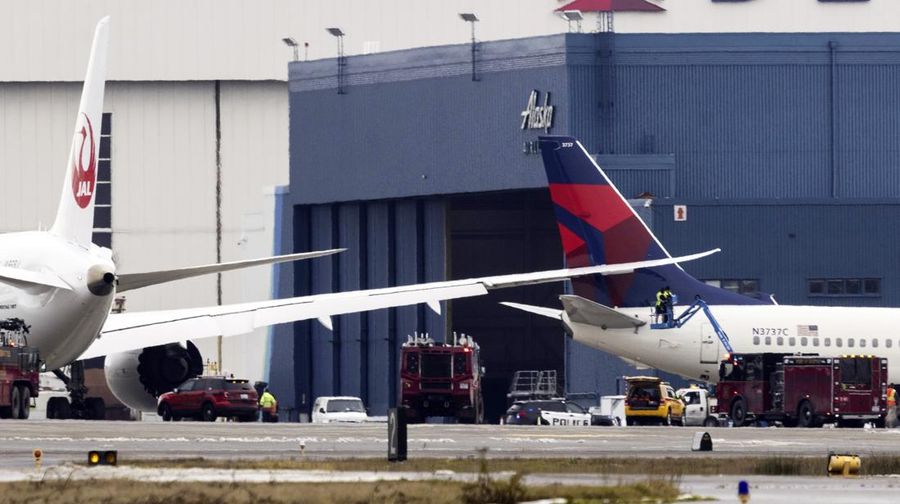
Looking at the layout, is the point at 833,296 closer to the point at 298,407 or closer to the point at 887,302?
the point at 887,302

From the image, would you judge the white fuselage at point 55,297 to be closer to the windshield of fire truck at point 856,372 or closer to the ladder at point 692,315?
the windshield of fire truck at point 856,372

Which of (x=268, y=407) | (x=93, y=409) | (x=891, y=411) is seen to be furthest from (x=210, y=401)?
(x=891, y=411)

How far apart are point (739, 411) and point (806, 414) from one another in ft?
8.49

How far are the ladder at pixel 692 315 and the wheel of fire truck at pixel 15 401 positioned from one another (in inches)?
1028

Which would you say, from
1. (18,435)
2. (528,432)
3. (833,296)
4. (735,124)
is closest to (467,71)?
(735,124)

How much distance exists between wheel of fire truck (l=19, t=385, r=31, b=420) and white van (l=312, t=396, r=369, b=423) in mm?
29352

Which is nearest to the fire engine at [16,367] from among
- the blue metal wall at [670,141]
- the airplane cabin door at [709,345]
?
the airplane cabin door at [709,345]

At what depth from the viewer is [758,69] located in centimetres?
8875

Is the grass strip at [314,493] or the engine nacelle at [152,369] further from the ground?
the engine nacelle at [152,369]

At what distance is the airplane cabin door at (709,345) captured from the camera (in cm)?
6750

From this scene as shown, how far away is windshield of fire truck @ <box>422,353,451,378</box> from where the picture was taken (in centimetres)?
6944

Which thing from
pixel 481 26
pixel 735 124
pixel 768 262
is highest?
pixel 481 26

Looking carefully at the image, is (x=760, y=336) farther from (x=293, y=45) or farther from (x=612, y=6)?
(x=612, y=6)

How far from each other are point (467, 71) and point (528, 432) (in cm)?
4613
